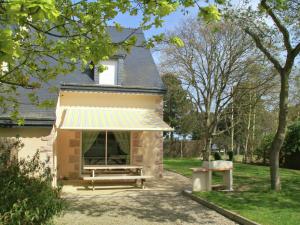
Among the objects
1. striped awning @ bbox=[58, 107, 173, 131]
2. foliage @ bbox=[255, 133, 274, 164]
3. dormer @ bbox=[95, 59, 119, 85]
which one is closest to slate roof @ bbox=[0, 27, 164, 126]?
dormer @ bbox=[95, 59, 119, 85]

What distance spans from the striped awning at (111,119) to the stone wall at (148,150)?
1289mm

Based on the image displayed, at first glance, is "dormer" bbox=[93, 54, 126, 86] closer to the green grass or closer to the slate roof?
the slate roof

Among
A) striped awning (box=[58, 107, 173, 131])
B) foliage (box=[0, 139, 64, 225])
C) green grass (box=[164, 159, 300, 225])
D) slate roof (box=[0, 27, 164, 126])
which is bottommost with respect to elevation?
green grass (box=[164, 159, 300, 225])

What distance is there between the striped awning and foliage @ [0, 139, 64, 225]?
9.42m

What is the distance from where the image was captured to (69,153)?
21.2 m

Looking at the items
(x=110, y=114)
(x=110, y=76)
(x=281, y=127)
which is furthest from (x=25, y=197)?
(x=110, y=76)

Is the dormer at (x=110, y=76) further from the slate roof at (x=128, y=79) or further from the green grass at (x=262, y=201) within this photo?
the green grass at (x=262, y=201)

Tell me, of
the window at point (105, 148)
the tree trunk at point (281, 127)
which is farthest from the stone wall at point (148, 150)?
the tree trunk at point (281, 127)

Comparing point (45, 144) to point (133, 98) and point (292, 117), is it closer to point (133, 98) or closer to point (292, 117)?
point (133, 98)

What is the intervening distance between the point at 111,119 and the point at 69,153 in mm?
3321

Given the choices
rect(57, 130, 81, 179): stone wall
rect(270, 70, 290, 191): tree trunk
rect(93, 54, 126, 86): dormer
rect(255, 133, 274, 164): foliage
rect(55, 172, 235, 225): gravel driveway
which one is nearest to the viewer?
rect(55, 172, 235, 225): gravel driveway

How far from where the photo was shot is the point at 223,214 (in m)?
12.2

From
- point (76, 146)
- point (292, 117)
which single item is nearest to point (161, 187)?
point (76, 146)

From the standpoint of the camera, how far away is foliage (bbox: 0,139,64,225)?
6114mm
